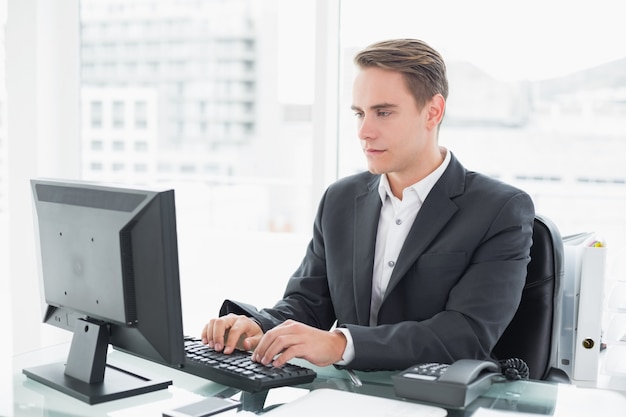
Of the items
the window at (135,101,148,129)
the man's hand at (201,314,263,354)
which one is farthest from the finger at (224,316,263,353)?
the window at (135,101,148,129)

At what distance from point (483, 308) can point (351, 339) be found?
0.34 meters

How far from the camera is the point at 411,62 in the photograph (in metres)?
1.80

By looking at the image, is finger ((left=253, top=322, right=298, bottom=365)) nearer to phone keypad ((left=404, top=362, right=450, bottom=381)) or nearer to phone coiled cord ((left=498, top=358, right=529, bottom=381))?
phone keypad ((left=404, top=362, right=450, bottom=381))

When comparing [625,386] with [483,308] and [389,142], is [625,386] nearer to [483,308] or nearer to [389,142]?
[483,308]

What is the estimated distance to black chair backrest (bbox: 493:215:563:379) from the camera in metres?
1.68

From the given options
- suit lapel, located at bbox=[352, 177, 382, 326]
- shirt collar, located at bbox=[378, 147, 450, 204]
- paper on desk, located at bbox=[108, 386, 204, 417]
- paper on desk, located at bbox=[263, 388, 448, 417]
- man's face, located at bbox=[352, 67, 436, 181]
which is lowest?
paper on desk, located at bbox=[108, 386, 204, 417]

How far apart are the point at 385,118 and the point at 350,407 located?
2.79 ft

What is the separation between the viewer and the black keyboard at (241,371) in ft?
4.17

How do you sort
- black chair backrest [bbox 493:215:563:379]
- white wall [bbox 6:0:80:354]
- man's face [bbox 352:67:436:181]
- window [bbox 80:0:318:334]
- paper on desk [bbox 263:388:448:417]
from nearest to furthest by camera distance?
paper on desk [bbox 263:388:448:417]
black chair backrest [bbox 493:215:563:379]
man's face [bbox 352:67:436:181]
white wall [bbox 6:0:80:354]
window [bbox 80:0:318:334]

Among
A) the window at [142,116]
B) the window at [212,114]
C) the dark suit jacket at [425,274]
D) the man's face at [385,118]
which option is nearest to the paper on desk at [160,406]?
the dark suit jacket at [425,274]

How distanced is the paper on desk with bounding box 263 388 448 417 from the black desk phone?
2cm

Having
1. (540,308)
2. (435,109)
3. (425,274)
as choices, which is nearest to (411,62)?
(435,109)

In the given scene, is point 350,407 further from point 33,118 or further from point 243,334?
point 33,118

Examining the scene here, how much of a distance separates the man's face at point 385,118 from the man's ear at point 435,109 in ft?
0.18
